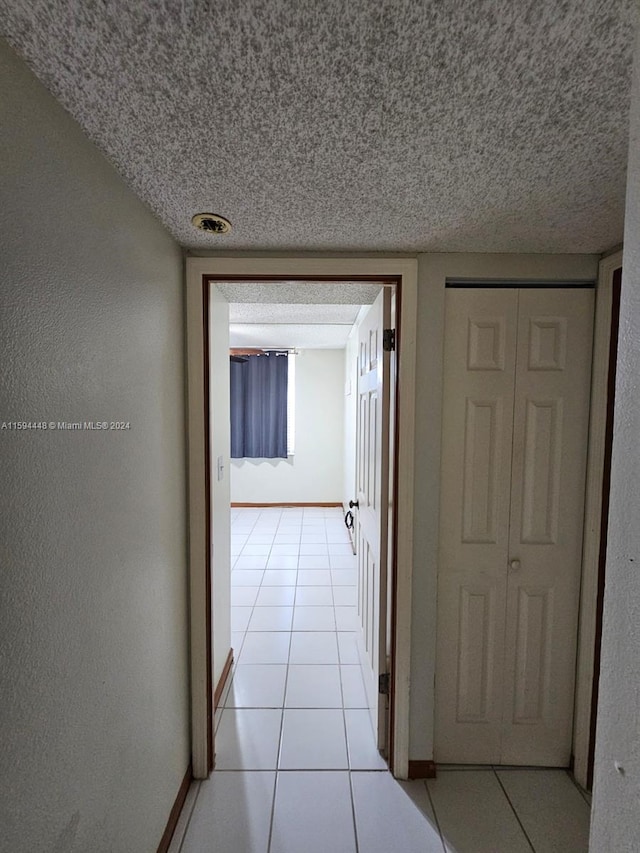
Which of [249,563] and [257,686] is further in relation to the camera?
[249,563]

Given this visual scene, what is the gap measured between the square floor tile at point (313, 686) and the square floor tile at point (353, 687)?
0.10 ft

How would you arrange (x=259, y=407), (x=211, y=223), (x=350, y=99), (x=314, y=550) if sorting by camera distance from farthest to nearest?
1. (x=259, y=407)
2. (x=314, y=550)
3. (x=211, y=223)
4. (x=350, y=99)

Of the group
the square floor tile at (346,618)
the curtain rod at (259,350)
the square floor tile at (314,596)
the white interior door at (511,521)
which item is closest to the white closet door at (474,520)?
the white interior door at (511,521)

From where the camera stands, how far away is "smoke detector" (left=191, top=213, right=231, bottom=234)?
1.23 metres

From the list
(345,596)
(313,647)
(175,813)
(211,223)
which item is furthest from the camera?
(345,596)

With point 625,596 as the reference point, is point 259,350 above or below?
above

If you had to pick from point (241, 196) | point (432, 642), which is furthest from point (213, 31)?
point (432, 642)

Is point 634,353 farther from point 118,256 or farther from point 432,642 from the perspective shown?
point 432,642

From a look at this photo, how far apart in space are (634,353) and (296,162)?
838 mm

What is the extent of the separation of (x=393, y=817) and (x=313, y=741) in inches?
17.6

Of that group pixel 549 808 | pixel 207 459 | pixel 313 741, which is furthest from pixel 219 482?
pixel 549 808

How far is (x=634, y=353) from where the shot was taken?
0.54m

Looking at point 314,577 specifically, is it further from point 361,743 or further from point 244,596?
point 361,743

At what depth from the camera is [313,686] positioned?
6.94ft
